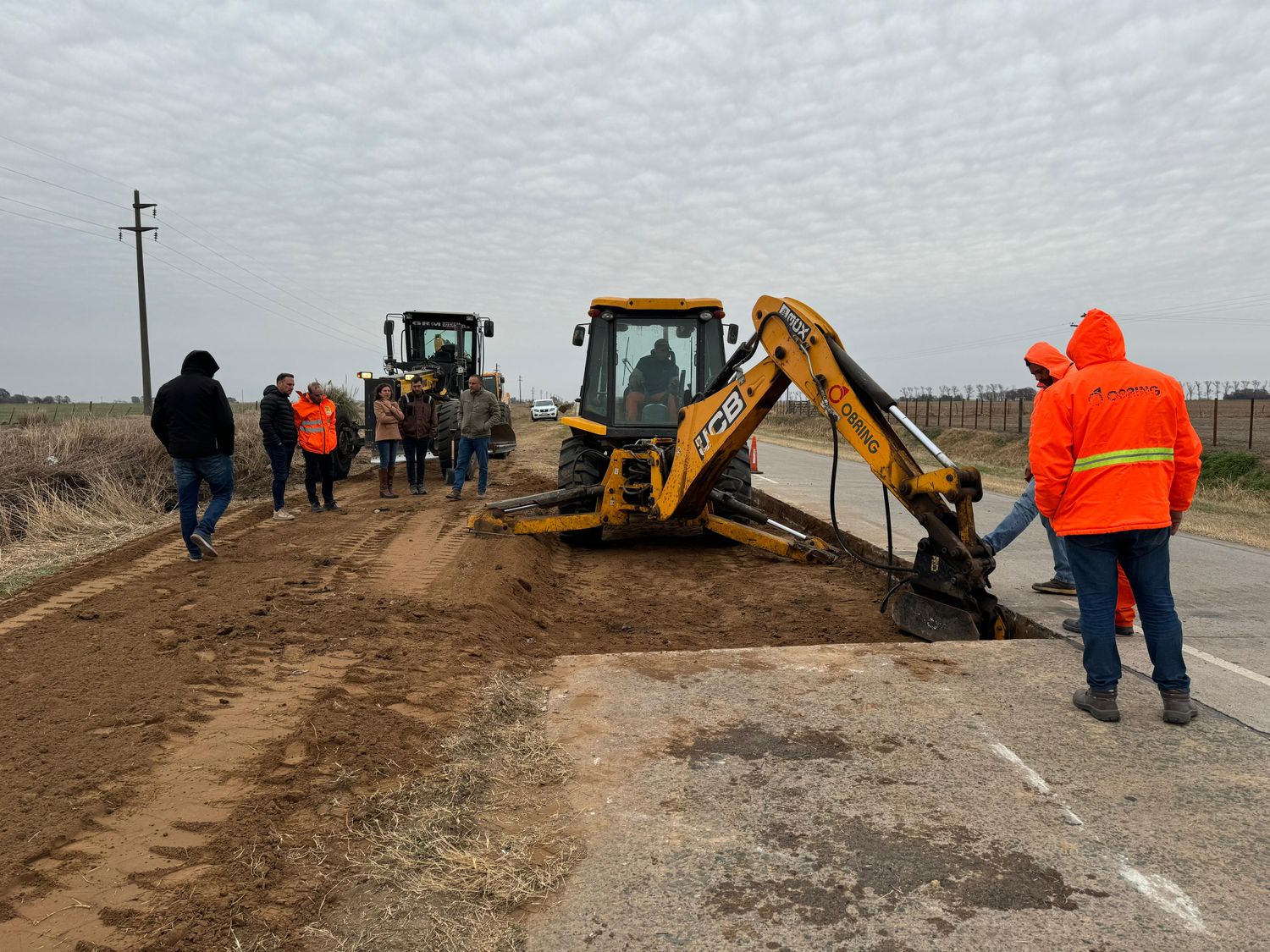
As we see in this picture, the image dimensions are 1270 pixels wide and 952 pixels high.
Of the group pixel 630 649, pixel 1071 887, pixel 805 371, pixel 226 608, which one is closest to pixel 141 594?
pixel 226 608

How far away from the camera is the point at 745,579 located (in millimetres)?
7824

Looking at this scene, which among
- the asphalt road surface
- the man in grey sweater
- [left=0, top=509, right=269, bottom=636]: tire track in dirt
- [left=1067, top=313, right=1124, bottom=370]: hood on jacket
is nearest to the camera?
[left=1067, top=313, right=1124, bottom=370]: hood on jacket

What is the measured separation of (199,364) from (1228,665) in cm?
816

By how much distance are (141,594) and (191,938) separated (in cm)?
450

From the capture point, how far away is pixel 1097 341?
3939mm

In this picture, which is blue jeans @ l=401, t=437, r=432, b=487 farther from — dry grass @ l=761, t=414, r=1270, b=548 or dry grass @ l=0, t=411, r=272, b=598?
dry grass @ l=761, t=414, r=1270, b=548

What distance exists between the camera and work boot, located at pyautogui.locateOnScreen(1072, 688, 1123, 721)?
377 cm

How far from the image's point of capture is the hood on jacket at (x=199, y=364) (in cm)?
768

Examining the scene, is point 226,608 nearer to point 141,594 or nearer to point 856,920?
point 141,594

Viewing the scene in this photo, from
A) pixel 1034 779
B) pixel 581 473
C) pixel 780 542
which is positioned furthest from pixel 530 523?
pixel 1034 779

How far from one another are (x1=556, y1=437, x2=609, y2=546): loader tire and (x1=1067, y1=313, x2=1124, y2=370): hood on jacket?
558 centimetres

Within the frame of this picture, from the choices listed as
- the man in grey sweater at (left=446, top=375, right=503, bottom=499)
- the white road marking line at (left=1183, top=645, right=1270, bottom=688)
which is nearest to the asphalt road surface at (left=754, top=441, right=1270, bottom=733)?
the white road marking line at (left=1183, top=645, right=1270, bottom=688)

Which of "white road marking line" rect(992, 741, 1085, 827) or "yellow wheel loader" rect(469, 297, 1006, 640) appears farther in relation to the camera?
"yellow wheel loader" rect(469, 297, 1006, 640)

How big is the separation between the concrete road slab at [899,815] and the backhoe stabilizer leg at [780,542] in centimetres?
262
